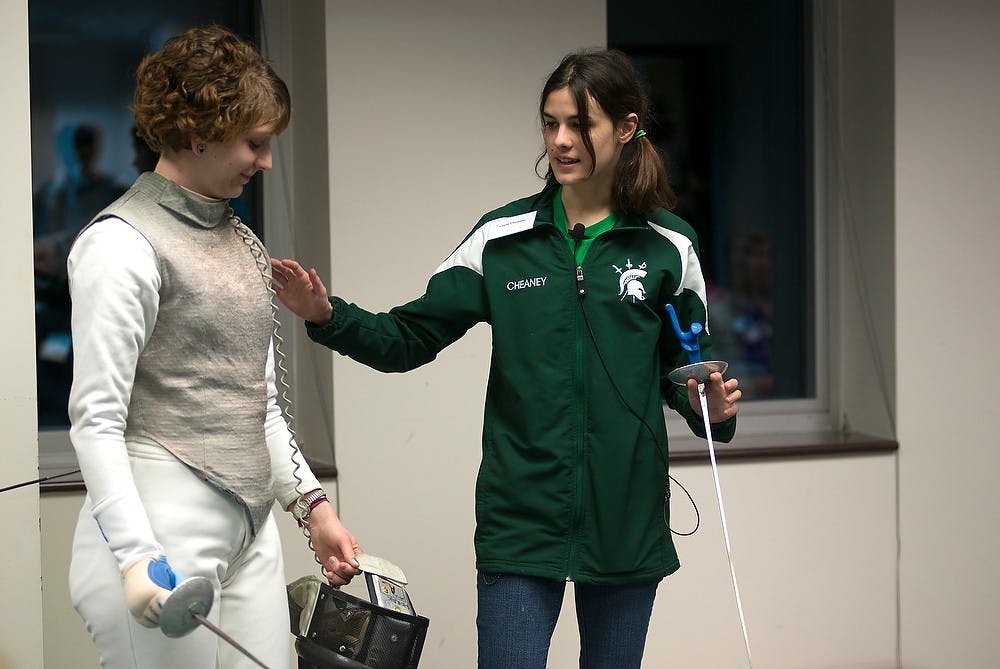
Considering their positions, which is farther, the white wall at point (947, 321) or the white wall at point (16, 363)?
the white wall at point (947, 321)

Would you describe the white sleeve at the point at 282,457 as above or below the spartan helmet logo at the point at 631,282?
below

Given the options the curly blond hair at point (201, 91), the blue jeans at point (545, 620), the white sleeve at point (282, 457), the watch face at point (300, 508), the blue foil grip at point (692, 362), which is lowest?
the blue jeans at point (545, 620)

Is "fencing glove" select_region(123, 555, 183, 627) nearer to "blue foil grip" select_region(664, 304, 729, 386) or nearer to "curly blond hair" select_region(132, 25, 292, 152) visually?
"curly blond hair" select_region(132, 25, 292, 152)

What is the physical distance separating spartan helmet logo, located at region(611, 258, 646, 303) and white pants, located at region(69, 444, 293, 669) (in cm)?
72

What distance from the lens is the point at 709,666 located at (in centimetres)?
343

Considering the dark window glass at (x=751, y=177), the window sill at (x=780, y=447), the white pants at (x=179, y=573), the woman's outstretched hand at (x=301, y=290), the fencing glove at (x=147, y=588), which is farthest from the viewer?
the dark window glass at (x=751, y=177)

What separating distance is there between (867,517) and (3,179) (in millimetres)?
2494

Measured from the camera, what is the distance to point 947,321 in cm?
350

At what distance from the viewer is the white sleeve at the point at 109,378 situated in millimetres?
1455

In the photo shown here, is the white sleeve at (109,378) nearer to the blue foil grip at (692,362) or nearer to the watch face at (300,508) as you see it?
the watch face at (300,508)

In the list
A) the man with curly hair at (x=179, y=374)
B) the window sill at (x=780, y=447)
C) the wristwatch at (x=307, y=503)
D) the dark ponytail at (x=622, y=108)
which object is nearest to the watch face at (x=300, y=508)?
the wristwatch at (x=307, y=503)

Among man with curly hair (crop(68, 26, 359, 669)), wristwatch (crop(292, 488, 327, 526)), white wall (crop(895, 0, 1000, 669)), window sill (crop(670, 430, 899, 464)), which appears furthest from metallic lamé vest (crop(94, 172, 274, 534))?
white wall (crop(895, 0, 1000, 669))

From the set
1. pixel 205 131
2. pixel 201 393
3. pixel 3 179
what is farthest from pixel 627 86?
pixel 3 179

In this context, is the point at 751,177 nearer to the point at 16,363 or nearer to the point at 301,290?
the point at 301,290
